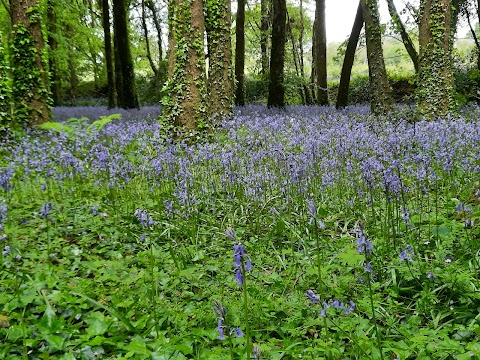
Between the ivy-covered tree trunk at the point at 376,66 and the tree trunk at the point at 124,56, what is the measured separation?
9362 millimetres

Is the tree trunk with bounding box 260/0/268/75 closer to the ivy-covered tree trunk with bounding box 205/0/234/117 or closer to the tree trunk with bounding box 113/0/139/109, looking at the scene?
the tree trunk with bounding box 113/0/139/109

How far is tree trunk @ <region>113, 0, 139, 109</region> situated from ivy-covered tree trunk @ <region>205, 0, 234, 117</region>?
24.6 feet

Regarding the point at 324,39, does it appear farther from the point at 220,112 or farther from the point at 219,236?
the point at 219,236

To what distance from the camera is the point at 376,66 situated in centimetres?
1023

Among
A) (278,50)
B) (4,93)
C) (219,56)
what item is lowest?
(4,93)

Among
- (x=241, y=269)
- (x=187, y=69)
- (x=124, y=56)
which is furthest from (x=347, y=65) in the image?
(x=241, y=269)

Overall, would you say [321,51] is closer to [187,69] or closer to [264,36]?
[264,36]

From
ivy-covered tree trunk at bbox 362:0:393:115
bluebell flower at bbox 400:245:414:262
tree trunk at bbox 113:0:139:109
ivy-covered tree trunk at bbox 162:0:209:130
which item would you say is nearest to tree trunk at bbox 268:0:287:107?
ivy-covered tree trunk at bbox 362:0:393:115

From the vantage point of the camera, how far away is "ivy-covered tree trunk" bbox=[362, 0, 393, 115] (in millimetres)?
10172

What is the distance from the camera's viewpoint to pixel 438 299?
2570 millimetres

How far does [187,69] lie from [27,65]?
15.5 ft

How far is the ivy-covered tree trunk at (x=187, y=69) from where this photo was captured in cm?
729

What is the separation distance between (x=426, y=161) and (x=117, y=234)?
3151 mm

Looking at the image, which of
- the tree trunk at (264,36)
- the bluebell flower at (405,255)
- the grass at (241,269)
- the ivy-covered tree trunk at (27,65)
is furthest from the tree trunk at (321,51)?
the bluebell flower at (405,255)
